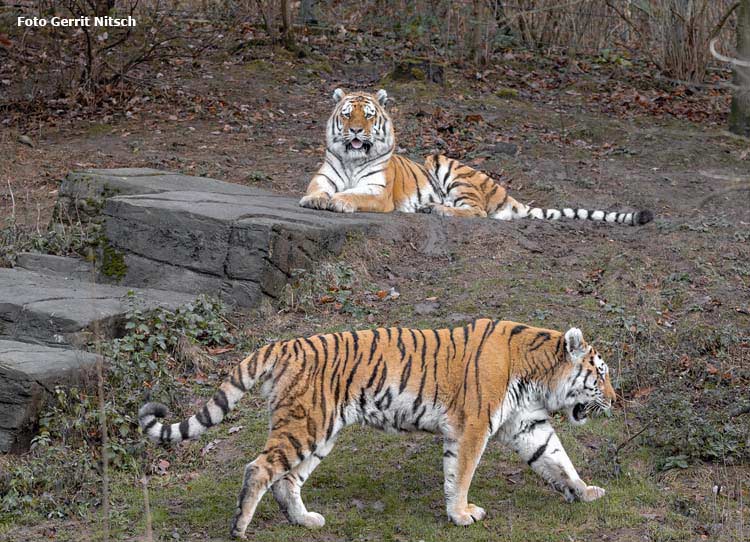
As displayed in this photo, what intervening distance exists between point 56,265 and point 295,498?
4.48 meters

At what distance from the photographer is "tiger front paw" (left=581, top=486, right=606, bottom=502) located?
5695mm

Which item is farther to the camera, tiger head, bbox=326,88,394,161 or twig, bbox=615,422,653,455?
tiger head, bbox=326,88,394,161

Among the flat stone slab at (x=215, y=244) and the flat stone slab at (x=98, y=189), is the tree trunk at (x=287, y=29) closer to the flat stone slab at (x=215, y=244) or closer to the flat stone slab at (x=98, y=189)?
the flat stone slab at (x=98, y=189)

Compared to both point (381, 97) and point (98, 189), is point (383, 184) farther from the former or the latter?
point (98, 189)

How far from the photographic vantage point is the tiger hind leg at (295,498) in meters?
5.40

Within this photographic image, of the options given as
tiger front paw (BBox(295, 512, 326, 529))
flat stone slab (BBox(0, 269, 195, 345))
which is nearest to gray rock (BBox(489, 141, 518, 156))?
flat stone slab (BBox(0, 269, 195, 345))

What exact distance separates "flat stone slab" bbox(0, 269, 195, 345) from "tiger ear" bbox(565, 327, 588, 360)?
326cm

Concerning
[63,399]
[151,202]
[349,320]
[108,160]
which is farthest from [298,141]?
[63,399]

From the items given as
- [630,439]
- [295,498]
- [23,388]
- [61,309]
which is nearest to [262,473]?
[295,498]

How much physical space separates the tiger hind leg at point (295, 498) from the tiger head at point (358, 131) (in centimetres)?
505

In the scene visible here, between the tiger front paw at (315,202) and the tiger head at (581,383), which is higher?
the tiger front paw at (315,202)

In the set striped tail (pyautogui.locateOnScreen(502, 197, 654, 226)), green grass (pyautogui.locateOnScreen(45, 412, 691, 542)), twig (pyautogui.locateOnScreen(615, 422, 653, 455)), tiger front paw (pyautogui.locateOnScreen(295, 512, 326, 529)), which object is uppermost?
striped tail (pyautogui.locateOnScreen(502, 197, 654, 226))

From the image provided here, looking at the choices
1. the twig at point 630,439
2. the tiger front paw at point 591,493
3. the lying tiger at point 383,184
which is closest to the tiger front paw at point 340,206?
the lying tiger at point 383,184

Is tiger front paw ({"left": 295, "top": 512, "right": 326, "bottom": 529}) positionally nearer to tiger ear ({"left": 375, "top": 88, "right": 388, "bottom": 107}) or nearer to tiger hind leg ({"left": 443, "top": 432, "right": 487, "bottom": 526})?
tiger hind leg ({"left": 443, "top": 432, "right": 487, "bottom": 526})
